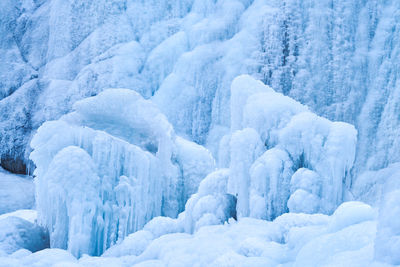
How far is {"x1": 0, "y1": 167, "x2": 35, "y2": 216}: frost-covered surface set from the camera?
14258 mm

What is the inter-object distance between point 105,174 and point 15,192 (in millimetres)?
7804

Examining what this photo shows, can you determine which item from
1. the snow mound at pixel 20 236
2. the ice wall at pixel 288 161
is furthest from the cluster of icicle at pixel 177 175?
the snow mound at pixel 20 236

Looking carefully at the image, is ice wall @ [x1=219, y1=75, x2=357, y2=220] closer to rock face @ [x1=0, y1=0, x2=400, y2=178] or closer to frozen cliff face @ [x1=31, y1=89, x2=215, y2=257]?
frozen cliff face @ [x1=31, y1=89, x2=215, y2=257]

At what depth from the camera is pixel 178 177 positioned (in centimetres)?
987

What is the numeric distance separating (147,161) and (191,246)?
3.40 m

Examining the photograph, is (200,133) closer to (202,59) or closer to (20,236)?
(202,59)

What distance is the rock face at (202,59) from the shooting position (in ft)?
41.2

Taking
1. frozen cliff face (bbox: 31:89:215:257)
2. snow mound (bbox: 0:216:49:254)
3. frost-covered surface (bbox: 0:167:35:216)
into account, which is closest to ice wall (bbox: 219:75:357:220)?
frozen cliff face (bbox: 31:89:215:257)

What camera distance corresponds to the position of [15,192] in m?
14.8

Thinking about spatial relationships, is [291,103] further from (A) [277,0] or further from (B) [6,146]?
(B) [6,146]

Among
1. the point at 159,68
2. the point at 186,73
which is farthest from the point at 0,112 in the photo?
the point at 186,73

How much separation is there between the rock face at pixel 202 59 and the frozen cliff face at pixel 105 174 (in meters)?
4.01

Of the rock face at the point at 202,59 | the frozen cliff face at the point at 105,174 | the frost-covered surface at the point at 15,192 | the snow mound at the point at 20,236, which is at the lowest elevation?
the frost-covered surface at the point at 15,192

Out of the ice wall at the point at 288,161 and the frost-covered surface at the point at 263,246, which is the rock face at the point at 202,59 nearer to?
the ice wall at the point at 288,161
